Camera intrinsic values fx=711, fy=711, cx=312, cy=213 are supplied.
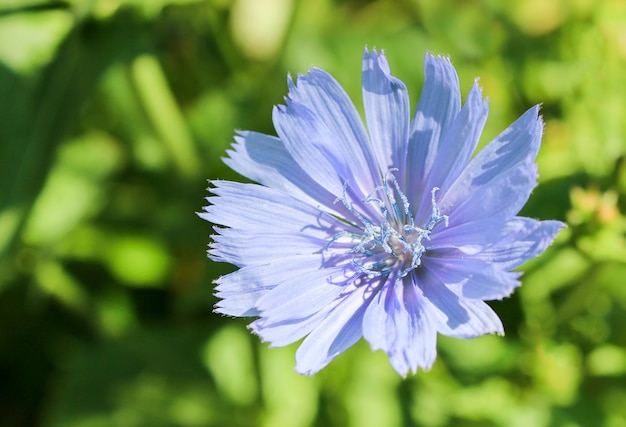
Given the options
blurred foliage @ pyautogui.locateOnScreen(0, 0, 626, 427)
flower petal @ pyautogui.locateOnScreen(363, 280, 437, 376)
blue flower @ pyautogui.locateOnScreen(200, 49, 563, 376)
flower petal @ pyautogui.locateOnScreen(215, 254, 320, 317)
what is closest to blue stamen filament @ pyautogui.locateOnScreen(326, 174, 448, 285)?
blue flower @ pyautogui.locateOnScreen(200, 49, 563, 376)

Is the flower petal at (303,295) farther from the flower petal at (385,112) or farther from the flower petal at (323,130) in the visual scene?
the flower petal at (385,112)

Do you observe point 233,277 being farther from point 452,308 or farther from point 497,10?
point 497,10

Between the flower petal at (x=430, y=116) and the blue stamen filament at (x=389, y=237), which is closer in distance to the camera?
the flower petal at (x=430, y=116)

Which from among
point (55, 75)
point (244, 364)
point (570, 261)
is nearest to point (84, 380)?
point (244, 364)

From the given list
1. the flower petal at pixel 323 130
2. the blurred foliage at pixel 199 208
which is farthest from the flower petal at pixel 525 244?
the blurred foliage at pixel 199 208

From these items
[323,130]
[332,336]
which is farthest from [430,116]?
[332,336]

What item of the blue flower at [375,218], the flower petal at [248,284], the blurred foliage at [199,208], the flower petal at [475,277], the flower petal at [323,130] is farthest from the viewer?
the blurred foliage at [199,208]

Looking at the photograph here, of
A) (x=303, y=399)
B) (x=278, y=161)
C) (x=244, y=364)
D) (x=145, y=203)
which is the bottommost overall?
(x=303, y=399)

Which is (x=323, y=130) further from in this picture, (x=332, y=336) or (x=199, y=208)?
(x=199, y=208)
